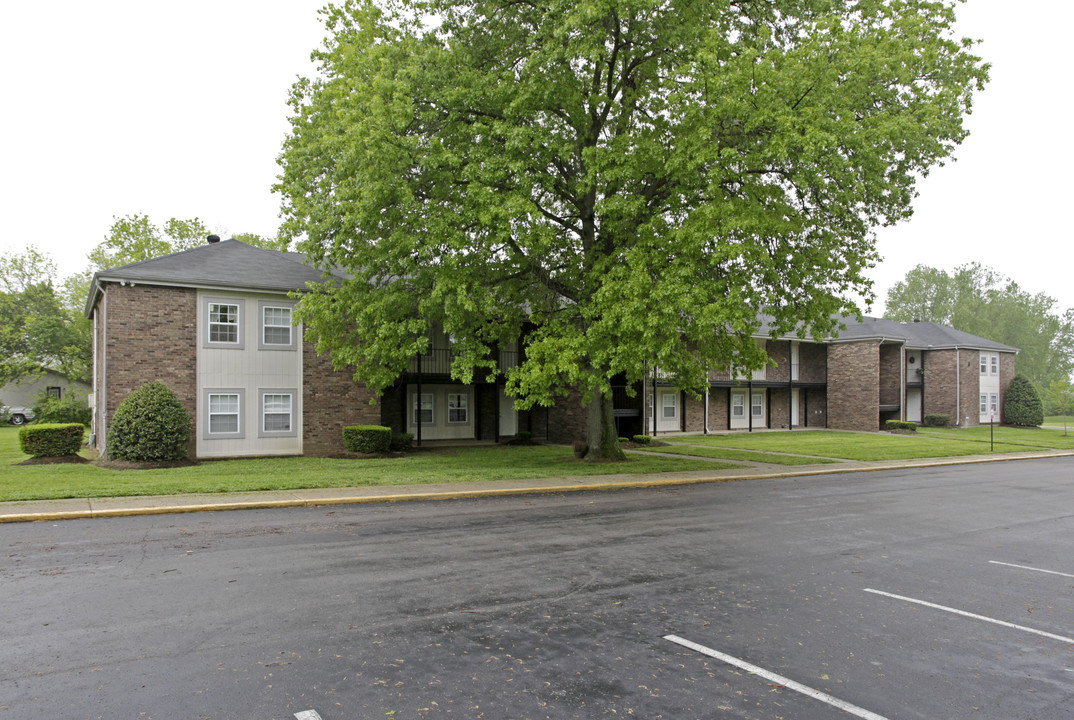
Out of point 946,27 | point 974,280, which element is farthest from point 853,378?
point 974,280

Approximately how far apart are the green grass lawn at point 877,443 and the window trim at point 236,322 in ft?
62.3

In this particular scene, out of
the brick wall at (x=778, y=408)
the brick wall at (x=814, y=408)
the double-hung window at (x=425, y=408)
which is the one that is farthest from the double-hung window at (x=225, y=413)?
the brick wall at (x=814, y=408)

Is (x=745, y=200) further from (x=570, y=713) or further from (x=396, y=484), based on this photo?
(x=570, y=713)

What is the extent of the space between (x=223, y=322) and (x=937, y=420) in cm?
4229

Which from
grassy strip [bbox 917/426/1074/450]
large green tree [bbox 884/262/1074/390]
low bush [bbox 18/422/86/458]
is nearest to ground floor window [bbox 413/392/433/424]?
low bush [bbox 18/422/86/458]

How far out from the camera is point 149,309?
63.1ft

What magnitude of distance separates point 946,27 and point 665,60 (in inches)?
286

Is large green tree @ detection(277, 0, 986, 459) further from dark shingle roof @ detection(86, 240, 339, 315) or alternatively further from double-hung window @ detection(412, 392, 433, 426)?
double-hung window @ detection(412, 392, 433, 426)

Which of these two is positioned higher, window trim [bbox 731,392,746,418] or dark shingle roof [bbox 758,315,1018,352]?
dark shingle roof [bbox 758,315,1018,352]

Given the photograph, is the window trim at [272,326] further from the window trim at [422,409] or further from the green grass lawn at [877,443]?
the green grass lawn at [877,443]

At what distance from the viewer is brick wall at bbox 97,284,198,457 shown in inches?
734

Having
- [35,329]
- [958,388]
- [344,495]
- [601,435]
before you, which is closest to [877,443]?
[601,435]

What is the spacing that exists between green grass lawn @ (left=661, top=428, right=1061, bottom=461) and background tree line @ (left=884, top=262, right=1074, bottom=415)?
161ft

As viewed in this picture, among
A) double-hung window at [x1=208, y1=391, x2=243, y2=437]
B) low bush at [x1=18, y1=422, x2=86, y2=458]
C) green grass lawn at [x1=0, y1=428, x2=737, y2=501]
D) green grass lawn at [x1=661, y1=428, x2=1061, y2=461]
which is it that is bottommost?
green grass lawn at [x1=661, y1=428, x2=1061, y2=461]
